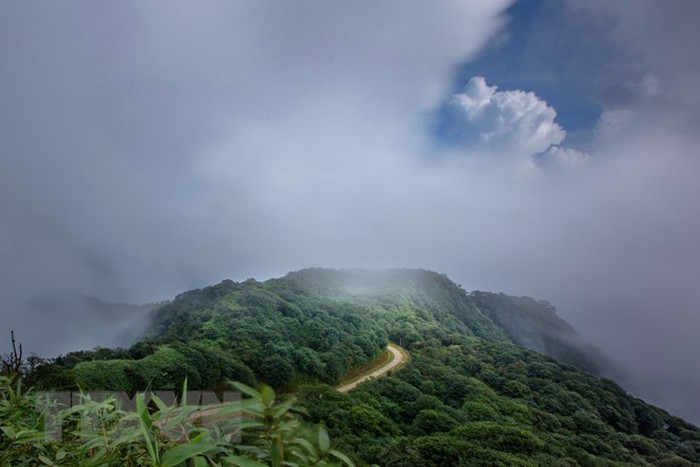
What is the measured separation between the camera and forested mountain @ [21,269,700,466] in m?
12.4

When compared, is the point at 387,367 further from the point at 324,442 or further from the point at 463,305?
the point at 463,305

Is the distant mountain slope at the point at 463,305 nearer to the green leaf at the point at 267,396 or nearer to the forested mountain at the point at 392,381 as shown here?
the forested mountain at the point at 392,381

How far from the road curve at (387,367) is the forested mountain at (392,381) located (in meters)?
1.00

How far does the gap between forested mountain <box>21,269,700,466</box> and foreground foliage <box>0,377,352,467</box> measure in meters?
6.98

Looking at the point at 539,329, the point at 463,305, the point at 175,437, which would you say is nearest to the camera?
the point at 175,437

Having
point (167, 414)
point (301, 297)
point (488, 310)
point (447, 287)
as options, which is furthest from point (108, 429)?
point (488, 310)

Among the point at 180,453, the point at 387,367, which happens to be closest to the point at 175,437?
the point at 180,453

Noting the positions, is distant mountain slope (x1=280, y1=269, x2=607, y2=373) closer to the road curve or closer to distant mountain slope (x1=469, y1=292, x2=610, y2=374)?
distant mountain slope (x1=469, y1=292, x2=610, y2=374)

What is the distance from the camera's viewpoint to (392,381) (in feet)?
68.2

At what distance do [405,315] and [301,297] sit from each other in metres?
16.9

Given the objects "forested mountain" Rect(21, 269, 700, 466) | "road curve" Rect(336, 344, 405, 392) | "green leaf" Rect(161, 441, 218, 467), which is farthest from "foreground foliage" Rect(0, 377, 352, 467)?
"road curve" Rect(336, 344, 405, 392)

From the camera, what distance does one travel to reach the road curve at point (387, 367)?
24.5 metres

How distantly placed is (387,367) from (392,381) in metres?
9.02

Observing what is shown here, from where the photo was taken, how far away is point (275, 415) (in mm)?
531
